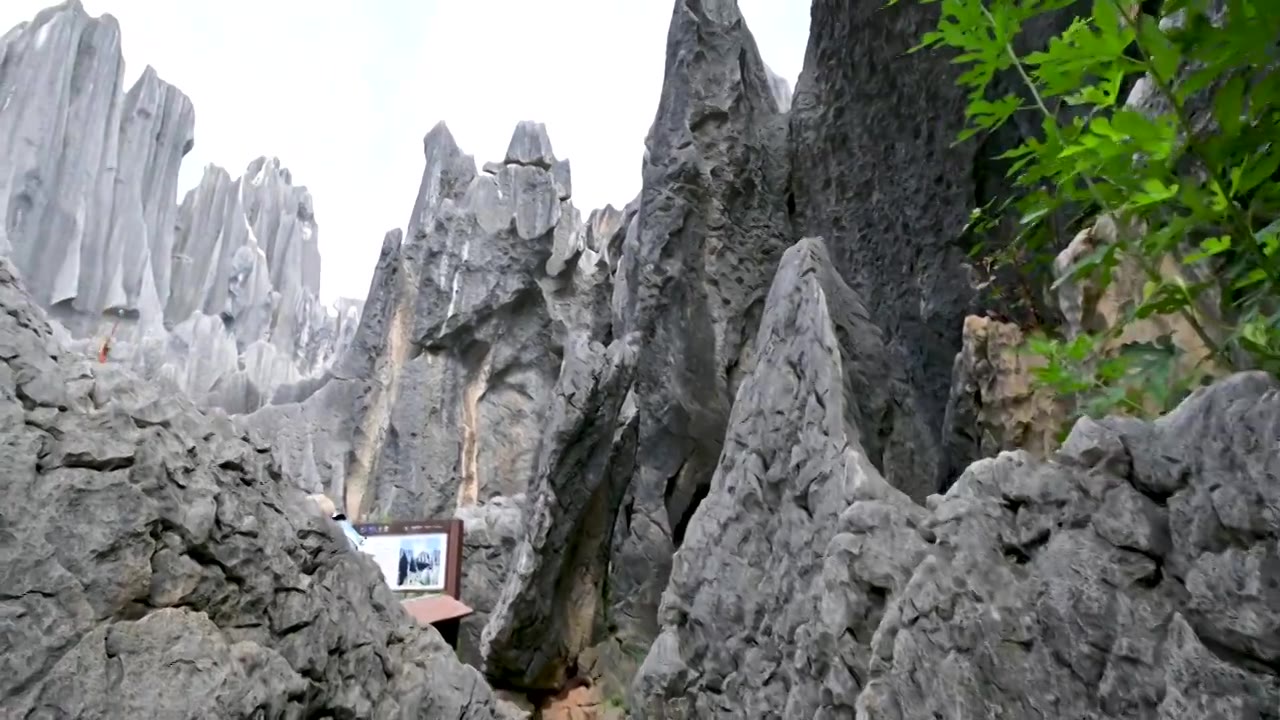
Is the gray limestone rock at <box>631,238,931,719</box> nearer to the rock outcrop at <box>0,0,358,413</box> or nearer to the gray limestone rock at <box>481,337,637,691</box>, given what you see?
the gray limestone rock at <box>481,337,637,691</box>

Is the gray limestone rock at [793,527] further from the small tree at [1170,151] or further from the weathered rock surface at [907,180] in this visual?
the small tree at [1170,151]

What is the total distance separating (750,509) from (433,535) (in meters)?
3.10

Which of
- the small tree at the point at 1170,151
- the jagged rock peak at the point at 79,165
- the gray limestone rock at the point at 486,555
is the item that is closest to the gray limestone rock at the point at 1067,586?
the small tree at the point at 1170,151

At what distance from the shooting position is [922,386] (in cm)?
484

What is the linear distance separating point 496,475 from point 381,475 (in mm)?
1995

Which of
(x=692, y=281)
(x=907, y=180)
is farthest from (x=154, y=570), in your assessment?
(x=692, y=281)

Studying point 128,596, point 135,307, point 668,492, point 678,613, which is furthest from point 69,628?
point 135,307

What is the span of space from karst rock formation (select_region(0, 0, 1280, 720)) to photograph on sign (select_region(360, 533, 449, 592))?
92cm

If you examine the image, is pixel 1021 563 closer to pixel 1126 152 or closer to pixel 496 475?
pixel 1126 152

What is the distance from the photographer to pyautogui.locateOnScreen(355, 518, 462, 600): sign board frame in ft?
19.0

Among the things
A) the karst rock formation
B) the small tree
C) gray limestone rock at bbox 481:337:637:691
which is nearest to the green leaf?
the small tree

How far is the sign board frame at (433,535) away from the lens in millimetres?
5777

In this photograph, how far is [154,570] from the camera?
74.7 inches

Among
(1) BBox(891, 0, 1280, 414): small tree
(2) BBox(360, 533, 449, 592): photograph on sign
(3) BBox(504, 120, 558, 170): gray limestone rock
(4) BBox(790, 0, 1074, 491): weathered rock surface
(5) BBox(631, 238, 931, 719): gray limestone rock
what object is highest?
(3) BBox(504, 120, 558, 170): gray limestone rock
